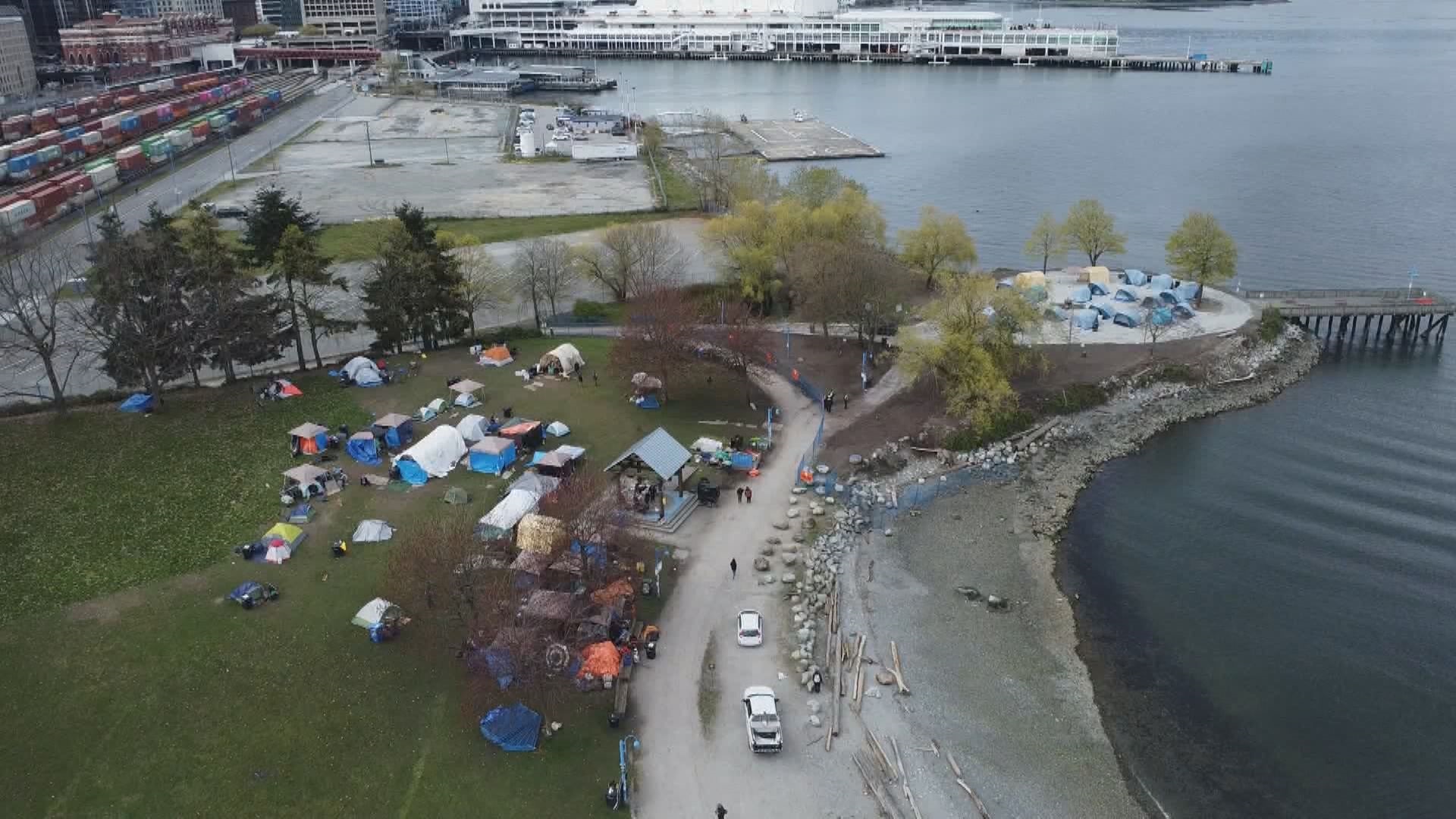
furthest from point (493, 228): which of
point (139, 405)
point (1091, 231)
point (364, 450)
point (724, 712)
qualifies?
point (724, 712)

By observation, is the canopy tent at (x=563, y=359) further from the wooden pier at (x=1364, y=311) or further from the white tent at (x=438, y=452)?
the wooden pier at (x=1364, y=311)

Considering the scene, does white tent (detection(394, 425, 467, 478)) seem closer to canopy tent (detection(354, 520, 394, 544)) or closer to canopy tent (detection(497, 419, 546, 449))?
canopy tent (detection(497, 419, 546, 449))

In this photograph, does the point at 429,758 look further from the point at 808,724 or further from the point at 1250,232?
Result: the point at 1250,232

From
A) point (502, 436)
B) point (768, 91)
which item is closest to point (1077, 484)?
point (502, 436)

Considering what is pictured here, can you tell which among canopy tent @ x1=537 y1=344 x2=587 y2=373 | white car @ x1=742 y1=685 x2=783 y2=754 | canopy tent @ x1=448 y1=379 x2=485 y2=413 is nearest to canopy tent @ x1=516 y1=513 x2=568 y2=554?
white car @ x1=742 y1=685 x2=783 y2=754

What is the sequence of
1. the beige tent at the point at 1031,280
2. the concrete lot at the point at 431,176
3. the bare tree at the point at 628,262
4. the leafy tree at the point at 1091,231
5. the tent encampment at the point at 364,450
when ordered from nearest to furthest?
the tent encampment at the point at 364,450
the beige tent at the point at 1031,280
the bare tree at the point at 628,262
the leafy tree at the point at 1091,231
the concrete lot at the point at 431,176

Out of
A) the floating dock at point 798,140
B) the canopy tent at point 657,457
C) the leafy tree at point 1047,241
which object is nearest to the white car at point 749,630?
the canopy tent at point 657,457

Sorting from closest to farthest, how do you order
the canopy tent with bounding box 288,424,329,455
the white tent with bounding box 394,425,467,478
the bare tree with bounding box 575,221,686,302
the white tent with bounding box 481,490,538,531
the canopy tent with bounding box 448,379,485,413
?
the white tent with bounding box 481,490,538,531, the white tent with bounding box 394,425,467,478, the canopy tent with bounding box 288,424,329,455, the canopy tent with bounding box 448,379,485,413, the bare tree with bounding box 575,221,686,302

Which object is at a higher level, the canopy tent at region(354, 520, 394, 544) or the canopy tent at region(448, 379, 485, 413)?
the canopy tent at region(448, 379, 485, 413)
